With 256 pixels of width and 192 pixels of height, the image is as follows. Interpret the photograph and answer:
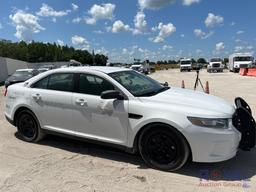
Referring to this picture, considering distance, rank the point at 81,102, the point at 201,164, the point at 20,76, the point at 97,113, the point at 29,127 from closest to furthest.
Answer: the point at 201,164
the point at 97,113
the point at 81,102
the point at 29,127
the point at 20,76

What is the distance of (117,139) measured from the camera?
5.27 meters

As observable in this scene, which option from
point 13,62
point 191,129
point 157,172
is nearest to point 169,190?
point 157,172

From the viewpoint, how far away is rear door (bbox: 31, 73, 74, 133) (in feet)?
19.1

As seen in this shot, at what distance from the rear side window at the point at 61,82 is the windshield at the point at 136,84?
821 mm

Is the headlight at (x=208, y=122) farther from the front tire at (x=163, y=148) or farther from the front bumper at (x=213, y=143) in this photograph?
the front tire at (x=163, y=148)

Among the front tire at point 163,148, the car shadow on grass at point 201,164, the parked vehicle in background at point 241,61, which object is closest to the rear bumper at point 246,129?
the car shadow on grass at point 201,164

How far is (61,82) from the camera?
609 centimetres

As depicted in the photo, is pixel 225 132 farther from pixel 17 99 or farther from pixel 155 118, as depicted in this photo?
pixel 17 99

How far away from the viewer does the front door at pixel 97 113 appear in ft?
17.1

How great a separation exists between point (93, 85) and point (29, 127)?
1.84 meters

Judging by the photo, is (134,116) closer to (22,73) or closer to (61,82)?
(61,82)

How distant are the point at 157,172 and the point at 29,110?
9.77 ft

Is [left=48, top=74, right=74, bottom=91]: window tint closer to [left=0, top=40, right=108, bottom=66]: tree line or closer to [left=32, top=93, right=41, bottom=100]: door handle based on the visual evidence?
[left=32, top=93, right=41, bottom=100]: door handle

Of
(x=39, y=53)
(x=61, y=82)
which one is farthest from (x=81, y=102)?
(x=39, y=53)
